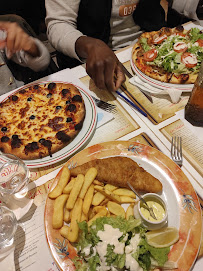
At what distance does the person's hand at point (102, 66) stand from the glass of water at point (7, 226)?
1272 mm

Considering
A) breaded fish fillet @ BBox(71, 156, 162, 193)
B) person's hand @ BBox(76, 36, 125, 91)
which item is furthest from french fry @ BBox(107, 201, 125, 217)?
person's hand @ BBox(76, 36, 125, 91)

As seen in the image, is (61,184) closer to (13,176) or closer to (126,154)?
(13,176)

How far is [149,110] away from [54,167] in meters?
0.95

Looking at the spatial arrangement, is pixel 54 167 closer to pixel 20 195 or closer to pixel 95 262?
pixel 20 195

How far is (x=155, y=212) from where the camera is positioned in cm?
129

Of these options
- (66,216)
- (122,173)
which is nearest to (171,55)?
(122,173)

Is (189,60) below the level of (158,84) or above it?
above

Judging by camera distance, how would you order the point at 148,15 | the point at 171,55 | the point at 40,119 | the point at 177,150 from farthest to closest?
the point at 148,15
the point at 171,55
the point at 40,119
the point at 177,150

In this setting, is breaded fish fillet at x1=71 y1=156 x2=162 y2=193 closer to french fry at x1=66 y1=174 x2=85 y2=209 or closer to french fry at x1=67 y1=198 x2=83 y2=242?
french fry at x1=66 y1=174 x2=85 y2=209

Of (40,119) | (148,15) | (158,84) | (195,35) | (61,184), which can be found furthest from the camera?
(148,15)

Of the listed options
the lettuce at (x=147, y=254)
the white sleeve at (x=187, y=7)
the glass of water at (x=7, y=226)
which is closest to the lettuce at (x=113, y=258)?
the lettuce at (x=147, y=254)

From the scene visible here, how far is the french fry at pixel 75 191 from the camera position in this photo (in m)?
1.30

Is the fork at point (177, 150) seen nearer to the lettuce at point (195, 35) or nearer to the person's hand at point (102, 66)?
the person's hand at point (102, 66)

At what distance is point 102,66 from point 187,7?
1.67 metres
